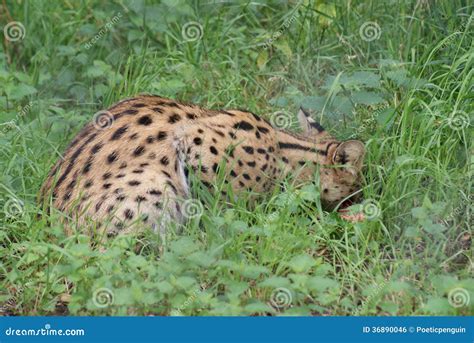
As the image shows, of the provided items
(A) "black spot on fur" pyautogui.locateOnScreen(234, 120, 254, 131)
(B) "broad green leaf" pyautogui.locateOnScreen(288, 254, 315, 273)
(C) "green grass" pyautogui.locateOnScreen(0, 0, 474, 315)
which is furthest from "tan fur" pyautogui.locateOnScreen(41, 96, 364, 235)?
(B) "broad green leaf" pyautogui.locateOnScreen(288, 254, 315, 273)

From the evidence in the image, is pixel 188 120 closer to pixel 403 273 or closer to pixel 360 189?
pixel 360 189

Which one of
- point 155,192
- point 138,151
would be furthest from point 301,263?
point 138,151

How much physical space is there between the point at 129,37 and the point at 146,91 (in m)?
0.73

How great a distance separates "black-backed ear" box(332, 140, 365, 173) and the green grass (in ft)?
0.39

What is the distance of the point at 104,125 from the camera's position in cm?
774

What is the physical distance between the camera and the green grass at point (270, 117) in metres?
6.56

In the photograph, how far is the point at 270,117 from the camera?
29.3 feet

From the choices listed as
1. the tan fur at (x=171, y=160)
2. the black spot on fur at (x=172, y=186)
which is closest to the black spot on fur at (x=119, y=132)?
the tan fur at (x=171, y=160)

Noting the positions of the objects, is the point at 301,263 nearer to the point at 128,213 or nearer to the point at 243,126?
the point at 128,213

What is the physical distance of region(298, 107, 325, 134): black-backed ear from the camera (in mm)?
8258

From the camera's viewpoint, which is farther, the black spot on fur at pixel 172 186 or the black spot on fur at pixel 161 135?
the black spot on fur at pixel 161 135

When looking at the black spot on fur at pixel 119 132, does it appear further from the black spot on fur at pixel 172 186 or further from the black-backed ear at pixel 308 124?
the black-backed ear at pixel 308 124

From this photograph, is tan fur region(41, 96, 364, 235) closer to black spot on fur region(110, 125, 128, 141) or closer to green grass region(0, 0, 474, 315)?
black spot on fur region(110, 125, 128, 141)

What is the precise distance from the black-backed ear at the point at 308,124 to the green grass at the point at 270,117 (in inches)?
8.7
